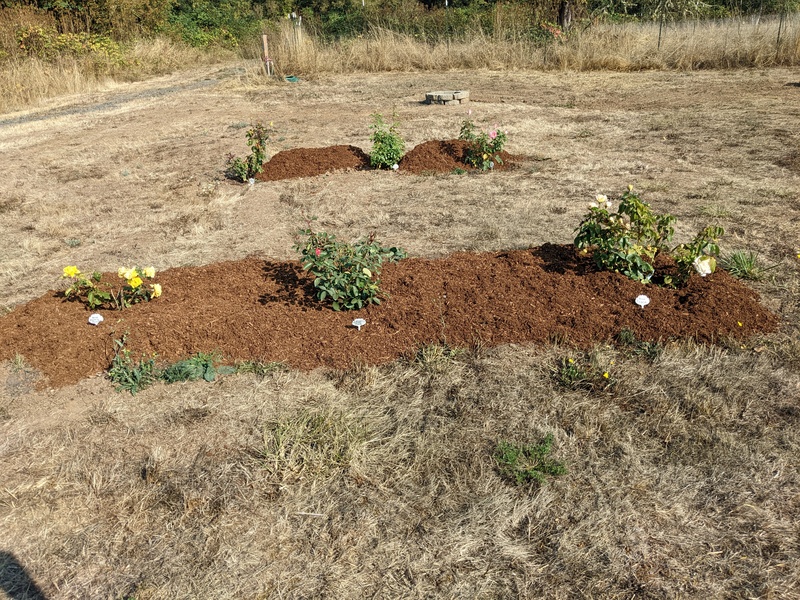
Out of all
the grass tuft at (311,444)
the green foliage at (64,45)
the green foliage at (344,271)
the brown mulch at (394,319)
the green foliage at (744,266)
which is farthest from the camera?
the green foliage at (64,45)

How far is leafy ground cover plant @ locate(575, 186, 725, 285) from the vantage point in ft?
12.3

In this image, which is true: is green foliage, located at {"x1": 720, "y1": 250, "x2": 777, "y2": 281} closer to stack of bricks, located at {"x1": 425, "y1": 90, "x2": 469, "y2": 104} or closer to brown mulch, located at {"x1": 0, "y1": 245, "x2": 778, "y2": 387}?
brown mulch, located at {"x1": 0, "y1": 245, "x2": 778, "y2": 387}

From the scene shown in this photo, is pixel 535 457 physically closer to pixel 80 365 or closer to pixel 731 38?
pixel 80 365

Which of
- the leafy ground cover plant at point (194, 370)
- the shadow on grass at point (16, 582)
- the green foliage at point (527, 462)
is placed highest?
the leafy ground cover plant at point (194, 370)

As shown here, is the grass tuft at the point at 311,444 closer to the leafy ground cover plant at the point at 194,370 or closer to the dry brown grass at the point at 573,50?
the leafy ground cover plant at the point at 194,370

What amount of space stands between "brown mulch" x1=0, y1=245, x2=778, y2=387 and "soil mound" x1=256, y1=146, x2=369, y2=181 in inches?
140

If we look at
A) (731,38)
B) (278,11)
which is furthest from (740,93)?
(278,11)

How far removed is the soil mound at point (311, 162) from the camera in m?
7.46

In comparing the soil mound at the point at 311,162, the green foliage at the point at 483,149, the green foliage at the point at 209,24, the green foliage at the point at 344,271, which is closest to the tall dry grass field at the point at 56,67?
the green foliage at the point at 209,24

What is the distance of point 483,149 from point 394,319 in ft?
13.7

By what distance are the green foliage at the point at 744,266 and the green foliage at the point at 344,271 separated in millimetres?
2542

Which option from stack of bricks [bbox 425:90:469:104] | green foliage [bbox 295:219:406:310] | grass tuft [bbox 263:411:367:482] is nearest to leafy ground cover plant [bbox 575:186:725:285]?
green foliage [bbox 295:219:406:310]

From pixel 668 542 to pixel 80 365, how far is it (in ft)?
10.3

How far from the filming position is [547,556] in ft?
7.53
